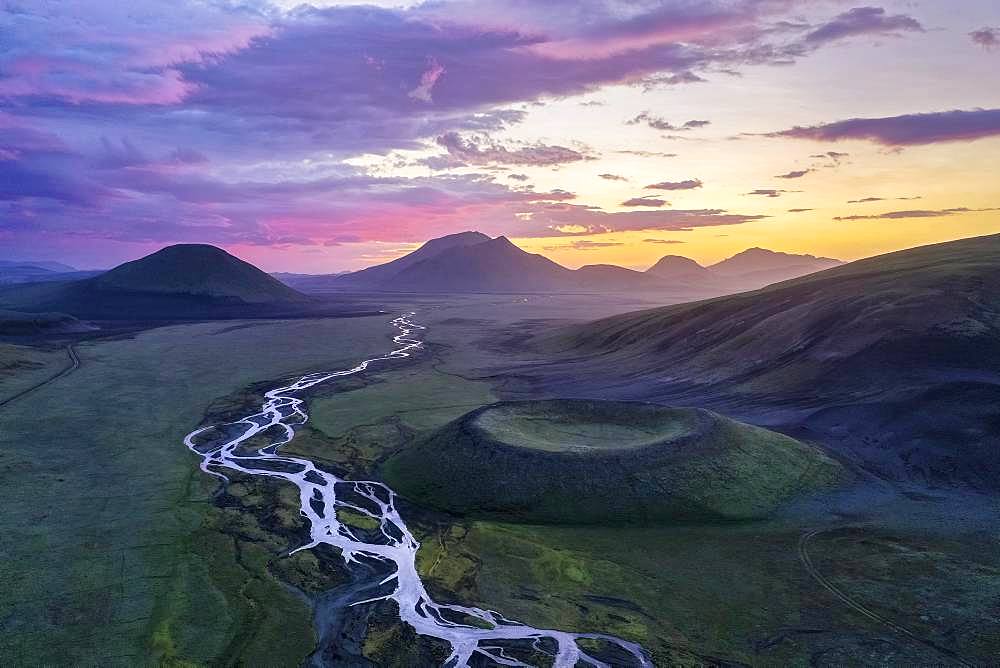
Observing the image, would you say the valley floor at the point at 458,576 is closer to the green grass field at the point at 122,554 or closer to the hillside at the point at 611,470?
the green grass field at the point at 122,554

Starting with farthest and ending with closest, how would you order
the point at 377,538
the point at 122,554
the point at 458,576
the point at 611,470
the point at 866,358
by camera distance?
the point at 866,358 < the point at 611,470 < the point at 377,538 < the point at 122,554 < the point at 458,576

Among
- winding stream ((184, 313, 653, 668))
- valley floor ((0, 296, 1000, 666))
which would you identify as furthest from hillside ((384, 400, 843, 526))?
winding stream ((184, 313, 653, 668))

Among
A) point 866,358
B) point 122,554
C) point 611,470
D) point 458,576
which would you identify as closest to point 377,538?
point 458,576

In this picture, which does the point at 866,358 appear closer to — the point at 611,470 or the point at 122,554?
the point at 611,470

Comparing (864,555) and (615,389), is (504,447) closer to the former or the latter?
(864,555)

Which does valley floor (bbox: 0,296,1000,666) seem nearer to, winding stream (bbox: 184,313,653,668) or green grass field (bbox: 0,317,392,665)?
green grass field (bbox: 0,317,392,665)

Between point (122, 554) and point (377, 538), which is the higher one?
point (122, 554)

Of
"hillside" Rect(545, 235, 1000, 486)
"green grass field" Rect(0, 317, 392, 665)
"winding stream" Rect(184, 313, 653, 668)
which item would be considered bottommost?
"winding stream" Rect(184, 313, 653, 668)

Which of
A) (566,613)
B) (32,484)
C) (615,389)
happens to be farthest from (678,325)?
(32,484)
